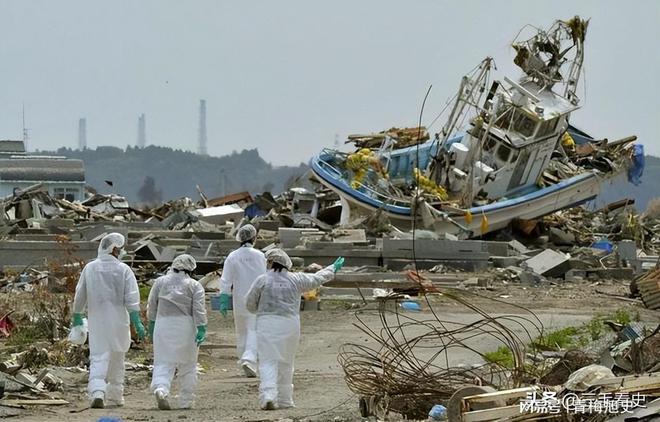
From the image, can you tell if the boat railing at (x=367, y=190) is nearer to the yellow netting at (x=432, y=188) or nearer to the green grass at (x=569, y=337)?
the yellow netting at (x=432, y=188)

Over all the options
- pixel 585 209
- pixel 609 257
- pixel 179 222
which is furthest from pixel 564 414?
pixel 585 209

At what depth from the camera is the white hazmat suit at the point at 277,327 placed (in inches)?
491

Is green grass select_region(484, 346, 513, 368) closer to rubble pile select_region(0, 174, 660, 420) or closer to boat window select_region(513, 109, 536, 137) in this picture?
rubble pile select_region(0, 174, 660, 420)

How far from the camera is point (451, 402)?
9805 millimetres

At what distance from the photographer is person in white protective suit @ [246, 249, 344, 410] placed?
40.9 ft

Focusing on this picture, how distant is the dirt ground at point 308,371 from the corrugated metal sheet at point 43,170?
33.9 metres

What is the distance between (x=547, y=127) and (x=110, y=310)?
22.6m

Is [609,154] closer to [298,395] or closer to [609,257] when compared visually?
[609,257]

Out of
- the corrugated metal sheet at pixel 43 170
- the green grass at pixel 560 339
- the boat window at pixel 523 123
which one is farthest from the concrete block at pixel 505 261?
the corrugated metal sheet at pixel 43 170

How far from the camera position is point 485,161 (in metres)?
34.6

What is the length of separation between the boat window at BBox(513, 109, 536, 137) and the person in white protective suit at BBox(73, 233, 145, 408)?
22021 millimetres

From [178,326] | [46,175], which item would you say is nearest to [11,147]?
[46,175]

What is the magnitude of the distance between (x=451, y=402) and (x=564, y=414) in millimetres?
994

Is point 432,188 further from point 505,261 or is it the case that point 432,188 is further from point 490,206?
point 505,261
